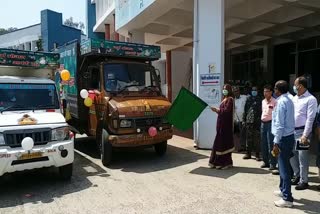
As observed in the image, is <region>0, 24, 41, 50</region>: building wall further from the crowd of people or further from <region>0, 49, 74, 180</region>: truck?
the crowd of people

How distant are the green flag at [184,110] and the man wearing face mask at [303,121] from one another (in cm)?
260

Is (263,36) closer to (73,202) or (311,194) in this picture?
(311,194)

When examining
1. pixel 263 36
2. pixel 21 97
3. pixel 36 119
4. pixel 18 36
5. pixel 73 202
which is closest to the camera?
pixel 73 202

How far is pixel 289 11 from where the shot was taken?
1512 centimetres

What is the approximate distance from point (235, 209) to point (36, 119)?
4.02 metres

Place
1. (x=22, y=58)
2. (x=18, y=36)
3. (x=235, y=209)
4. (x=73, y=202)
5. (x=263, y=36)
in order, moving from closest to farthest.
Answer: (x=235, y=209) → (x=73, y=202) → (x=22, y=58) → (x=263, y=36) → (x=18, y=36)

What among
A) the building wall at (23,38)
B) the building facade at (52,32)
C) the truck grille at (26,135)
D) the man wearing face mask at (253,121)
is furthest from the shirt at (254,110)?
the building wall at (23,38)

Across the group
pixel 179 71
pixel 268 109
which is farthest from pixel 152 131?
pixel 179 71

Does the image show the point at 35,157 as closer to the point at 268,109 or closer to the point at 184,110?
the point at 184,110

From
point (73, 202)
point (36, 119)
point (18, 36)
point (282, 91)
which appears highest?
point (18, 36)

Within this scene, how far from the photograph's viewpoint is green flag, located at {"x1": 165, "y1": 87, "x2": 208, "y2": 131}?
344 inches

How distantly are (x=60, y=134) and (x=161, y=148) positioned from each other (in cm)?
348

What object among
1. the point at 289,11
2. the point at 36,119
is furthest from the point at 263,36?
the point at 36,119

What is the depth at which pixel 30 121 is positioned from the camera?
6.91 m
